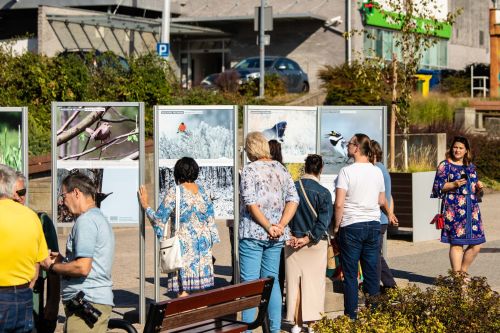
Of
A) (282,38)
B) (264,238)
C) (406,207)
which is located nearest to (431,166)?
(406,207)

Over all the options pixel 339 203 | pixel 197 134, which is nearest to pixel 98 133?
pixel 197 134

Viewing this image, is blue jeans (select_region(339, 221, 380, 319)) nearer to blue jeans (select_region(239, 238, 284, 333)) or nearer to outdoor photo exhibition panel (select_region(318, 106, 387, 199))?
blue jeans (select_region(239, 238, 284, 333))

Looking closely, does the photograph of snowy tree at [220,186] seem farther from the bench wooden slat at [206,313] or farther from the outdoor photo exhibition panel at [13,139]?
the bench wooden slat at [206,313]

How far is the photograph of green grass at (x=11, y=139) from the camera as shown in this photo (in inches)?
398

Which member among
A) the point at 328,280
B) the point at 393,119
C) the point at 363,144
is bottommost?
the point at 328,280

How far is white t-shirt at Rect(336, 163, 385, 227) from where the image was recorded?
9.82 m

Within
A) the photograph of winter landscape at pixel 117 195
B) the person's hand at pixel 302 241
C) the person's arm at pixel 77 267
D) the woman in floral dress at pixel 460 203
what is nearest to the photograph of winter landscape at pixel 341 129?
the woman in floral dress at pixel 460 203

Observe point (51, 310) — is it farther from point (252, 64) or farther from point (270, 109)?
point (252, 64)

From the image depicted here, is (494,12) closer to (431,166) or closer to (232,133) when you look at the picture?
(431,166)

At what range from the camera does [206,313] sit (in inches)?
280

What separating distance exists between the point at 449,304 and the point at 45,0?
40242mm

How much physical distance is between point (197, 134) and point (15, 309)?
4.28 meters

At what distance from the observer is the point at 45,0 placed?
45.5m

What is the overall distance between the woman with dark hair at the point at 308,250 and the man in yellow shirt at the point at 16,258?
3.57 metres
